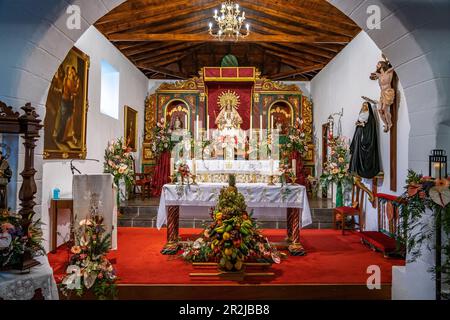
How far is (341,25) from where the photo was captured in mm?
6707

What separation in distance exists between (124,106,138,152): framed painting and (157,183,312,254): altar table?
4.47 m

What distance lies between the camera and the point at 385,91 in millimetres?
5195

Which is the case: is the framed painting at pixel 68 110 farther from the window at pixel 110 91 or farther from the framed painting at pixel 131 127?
the framed painting at pixel 131 127

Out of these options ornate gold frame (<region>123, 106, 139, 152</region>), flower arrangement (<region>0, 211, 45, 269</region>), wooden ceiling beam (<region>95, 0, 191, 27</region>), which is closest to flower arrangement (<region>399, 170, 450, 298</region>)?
flower arrangement (<region>0, 211, 45, 269</region>)

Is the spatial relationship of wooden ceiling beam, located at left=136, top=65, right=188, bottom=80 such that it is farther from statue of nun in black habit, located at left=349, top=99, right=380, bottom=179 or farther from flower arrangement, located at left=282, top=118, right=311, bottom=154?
statue of nun in black habit, located at left=349, top=99, right=380, bottom=179

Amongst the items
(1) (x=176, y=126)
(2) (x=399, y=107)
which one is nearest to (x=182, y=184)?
(2) (x=399, y=107)

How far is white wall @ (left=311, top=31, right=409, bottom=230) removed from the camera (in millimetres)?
5027

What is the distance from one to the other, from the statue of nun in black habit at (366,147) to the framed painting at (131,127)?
612cm

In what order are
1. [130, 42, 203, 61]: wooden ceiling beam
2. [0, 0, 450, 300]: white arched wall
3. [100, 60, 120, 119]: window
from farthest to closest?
[130, 42, 203, 61]: wooden ceiling beam < [100, 60, 120, 119]: window < [0, 0, 450, 300]: white arched wall

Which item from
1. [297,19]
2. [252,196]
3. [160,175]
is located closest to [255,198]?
[252,196]

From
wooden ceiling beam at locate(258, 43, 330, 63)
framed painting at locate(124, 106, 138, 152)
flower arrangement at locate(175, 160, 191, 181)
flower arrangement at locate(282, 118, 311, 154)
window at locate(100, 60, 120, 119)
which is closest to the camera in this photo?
flower arrangement at locate(175, 160, 191, 181)

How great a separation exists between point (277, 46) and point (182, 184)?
6.49 metres

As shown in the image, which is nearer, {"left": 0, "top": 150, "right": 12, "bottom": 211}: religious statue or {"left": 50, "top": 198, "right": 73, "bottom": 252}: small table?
{"left": 0, "top": 150, "right": 12, "bottom": 211}: religious statue

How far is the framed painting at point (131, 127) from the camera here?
8.77 m
